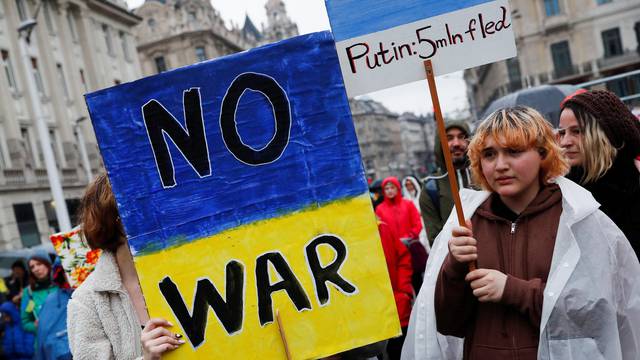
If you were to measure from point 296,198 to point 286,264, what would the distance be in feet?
0.82

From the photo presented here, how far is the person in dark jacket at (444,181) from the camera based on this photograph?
4.86m

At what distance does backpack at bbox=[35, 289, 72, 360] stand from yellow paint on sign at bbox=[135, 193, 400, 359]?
4.20 metres

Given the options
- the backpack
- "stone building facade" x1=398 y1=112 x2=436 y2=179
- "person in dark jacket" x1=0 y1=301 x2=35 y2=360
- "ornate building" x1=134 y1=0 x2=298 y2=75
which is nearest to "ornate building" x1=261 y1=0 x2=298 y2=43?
"stone building facade" x1=398 y1=112 x2=436 y2=179

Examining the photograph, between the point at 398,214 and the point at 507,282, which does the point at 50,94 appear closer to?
the point at 398,214

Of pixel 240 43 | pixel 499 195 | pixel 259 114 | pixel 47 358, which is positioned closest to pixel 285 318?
pixel 259 114

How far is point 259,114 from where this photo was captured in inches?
99.6

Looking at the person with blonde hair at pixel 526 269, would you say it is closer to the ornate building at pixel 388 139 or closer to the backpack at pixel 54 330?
the backpack at pixel 54 330

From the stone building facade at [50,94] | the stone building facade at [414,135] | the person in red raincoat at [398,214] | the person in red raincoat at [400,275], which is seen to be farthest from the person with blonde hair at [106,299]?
the stone building facade at [414,135]

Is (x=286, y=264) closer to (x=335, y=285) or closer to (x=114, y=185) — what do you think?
(x=335, y=285)

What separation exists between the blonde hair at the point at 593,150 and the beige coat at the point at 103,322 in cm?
207

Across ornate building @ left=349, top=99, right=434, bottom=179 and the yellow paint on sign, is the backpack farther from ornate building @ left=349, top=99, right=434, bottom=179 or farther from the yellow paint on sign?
ornate building @ left=349, top=99, right=434, bottom=179

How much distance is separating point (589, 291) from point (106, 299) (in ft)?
6.10

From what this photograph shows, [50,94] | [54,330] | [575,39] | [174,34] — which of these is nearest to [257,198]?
[54,330]

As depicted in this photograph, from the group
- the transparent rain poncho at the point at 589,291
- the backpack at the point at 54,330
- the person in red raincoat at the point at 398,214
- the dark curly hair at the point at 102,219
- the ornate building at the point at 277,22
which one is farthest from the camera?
the ornate building at the point at 277,22
